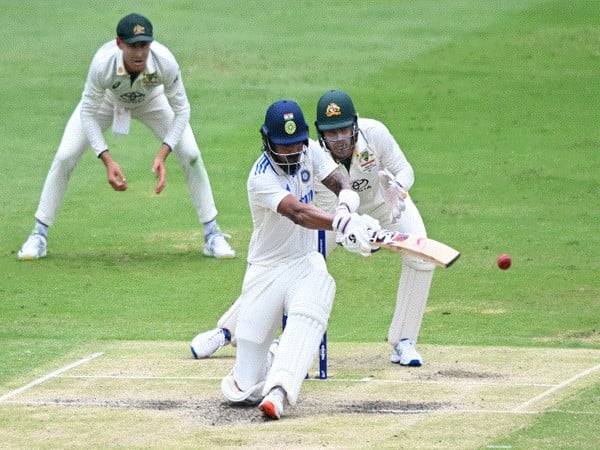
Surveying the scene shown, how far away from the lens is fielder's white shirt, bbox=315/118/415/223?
10422 millimetres

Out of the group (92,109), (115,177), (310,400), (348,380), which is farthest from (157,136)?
(310,400)

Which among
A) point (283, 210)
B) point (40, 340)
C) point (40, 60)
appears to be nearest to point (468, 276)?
point (40, 340)

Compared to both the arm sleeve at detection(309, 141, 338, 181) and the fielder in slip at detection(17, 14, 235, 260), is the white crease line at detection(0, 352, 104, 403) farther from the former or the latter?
the fielder in slip at detection(17, 14, 235, 260)

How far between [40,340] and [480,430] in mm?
3814

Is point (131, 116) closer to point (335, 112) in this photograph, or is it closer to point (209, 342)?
point (209, 342)

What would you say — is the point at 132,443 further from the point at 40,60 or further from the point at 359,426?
the point at 40,60

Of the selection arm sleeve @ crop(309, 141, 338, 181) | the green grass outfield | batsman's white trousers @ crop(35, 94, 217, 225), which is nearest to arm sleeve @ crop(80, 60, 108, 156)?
batsman's white trousers @ crop(35, 94, 217, 225)

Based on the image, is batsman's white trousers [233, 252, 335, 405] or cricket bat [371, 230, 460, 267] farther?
batsman's white trousers [233, 252, 335, 405]

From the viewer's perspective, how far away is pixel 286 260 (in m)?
9.27

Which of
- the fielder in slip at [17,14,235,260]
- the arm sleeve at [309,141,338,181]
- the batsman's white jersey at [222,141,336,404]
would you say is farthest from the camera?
the fielder in slip at [17,14,235,260]

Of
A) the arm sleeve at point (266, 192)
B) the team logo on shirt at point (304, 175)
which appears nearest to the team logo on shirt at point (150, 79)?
the team logo on shirt at point (304, 175)

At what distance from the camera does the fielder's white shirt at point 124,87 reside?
13320 millimetres

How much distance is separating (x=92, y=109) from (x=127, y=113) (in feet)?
1.06

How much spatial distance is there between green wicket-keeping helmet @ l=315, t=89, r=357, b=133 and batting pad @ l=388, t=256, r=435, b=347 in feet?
3.18
